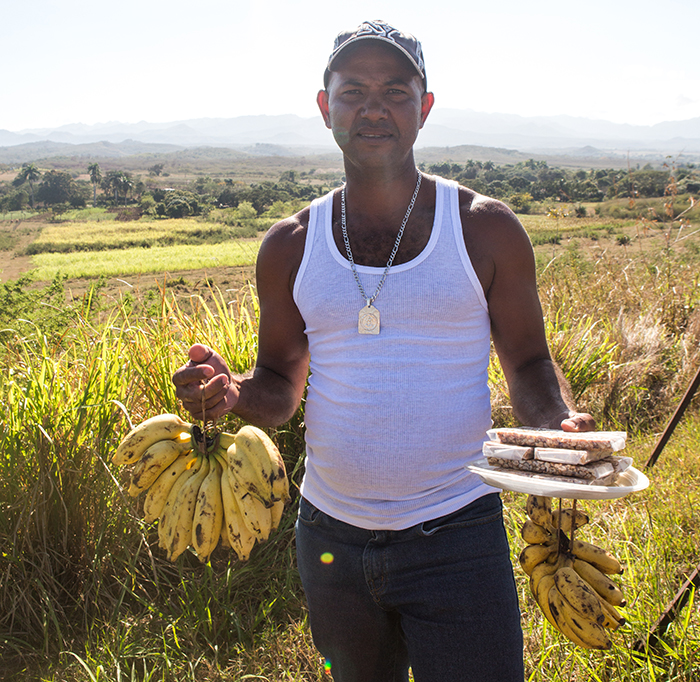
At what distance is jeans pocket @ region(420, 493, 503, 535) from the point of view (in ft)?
4.75

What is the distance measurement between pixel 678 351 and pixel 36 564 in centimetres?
575

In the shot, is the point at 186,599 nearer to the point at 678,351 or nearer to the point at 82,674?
the point at 82,674

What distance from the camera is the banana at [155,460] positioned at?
4.82 feet

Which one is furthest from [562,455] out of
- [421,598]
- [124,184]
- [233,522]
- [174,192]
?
[124,184]

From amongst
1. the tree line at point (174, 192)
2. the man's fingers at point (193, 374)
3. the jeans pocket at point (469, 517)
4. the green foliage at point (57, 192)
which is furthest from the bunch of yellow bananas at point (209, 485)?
the green foliage at point (57, 192)

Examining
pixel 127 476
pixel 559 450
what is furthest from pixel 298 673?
pixel 559 450

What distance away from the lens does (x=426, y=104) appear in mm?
1845

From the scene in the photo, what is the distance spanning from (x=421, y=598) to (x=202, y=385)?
2.58 ft

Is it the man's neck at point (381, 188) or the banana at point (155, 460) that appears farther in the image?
the man's neck at point (381, 188)

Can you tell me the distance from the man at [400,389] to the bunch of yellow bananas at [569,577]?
0.28ft

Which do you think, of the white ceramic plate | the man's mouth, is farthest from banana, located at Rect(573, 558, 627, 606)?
the man's mouth

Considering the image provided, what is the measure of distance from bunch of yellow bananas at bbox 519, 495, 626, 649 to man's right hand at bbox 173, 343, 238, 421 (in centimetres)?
85

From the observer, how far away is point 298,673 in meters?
2.52

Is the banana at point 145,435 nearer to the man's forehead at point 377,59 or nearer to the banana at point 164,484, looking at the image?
the banana at point 164,484
